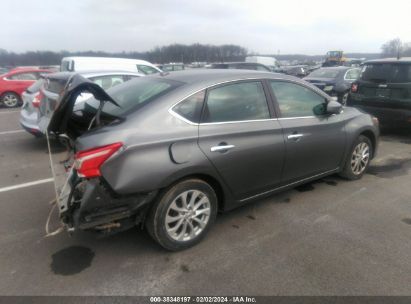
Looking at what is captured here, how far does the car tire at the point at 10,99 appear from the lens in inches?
479

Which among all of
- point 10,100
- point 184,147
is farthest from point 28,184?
point 10,100

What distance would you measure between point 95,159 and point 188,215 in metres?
0.97

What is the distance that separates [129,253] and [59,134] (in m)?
1.27

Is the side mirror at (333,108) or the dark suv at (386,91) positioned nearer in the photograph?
the side mirror at (333,108)

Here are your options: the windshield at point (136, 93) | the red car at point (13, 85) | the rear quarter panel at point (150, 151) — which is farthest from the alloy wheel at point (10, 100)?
the rear quarter panel at point (150, 151)

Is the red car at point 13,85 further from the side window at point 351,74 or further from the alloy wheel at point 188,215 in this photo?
the alloy wheel at point 188,215

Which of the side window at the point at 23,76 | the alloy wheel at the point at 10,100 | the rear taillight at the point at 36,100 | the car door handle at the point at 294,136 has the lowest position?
the alloy wheel at the point at 10,100

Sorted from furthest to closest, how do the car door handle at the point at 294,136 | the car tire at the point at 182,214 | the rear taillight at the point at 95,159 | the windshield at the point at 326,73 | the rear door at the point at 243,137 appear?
the windshield at the point at 326,73 < the car door handle at the point at 294,136 < the rear door at the point at 243,137 < the car tire at the point at 182,214 < the rear taillight at the point at 95,159

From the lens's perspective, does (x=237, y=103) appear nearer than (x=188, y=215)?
No

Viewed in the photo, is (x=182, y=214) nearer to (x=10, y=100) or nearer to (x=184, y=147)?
(x=184, y=147)

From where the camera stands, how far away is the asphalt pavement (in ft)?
8.33

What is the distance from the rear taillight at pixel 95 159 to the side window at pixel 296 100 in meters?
1.89

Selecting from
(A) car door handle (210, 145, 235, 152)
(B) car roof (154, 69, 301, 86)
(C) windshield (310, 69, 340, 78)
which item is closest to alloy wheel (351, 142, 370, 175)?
(B) car roof (154, 69, 301, 86)

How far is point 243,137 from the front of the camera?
10.4 ft
